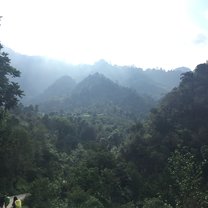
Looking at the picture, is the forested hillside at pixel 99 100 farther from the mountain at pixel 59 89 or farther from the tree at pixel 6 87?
the tree at pixel 6 87

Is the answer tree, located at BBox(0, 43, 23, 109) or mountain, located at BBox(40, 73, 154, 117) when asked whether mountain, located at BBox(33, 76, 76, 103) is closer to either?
mountain, located at BBox(40, 73, 154, 117)

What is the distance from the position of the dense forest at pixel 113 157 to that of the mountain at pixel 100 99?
1335 inches

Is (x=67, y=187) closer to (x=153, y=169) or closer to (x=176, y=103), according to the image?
(x=153, y=169)

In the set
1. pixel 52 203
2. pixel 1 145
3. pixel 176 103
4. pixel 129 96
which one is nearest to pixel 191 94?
pixel 176 103

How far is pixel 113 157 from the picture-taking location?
147ft

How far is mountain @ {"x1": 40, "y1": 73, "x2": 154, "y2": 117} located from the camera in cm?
12731

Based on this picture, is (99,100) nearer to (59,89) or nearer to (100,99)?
(100,99)

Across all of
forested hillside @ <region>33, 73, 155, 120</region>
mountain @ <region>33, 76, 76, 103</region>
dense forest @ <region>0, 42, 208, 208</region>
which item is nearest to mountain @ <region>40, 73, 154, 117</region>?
forested hillside @ <region>33, 73, 155, 120</region>

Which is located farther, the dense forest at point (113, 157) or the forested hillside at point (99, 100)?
the forested hillside at point (99, 100)

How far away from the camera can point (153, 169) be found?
4938 cm

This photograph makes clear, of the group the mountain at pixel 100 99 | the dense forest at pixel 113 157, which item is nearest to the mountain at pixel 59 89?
the mountain at pixel 100 99

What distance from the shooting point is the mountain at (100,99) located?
12731 centimetres

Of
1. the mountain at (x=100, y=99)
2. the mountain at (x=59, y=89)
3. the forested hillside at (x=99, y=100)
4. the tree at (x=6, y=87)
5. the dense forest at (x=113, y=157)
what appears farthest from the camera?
the mountain at (x=59, y=89)

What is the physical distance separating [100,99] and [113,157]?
88662 mm
